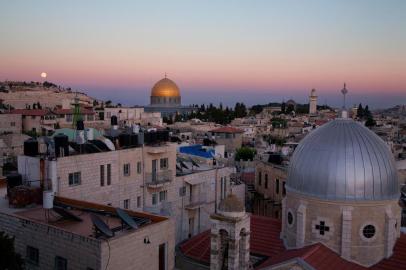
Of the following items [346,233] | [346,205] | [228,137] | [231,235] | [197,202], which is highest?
[346,205]

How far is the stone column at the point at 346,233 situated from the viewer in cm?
1736

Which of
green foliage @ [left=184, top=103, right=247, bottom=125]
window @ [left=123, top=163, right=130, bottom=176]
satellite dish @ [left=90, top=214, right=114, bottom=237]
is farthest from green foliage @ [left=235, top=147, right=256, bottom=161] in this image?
green foliage @ [left=184, top=103, right=247, bottom=125]

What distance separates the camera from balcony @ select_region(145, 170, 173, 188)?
24.8m

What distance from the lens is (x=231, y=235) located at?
1470 cm

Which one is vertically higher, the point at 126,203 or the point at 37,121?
the point at 37,121

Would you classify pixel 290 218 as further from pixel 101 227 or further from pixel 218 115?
pixel 218 115

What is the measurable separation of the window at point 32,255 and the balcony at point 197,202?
12.4 metres

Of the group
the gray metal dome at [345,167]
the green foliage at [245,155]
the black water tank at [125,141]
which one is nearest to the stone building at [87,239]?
the gray metal dome at [345,167]

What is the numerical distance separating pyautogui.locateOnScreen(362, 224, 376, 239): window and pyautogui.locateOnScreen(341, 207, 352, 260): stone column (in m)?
0.66

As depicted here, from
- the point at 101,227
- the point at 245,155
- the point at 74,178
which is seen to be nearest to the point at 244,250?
the point at 101,227

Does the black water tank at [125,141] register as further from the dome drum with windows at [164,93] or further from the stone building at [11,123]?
the dome drum with windows at [164,93]

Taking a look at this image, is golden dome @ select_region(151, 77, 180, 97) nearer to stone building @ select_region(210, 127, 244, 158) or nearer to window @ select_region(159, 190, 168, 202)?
stone building @ select_region(210, 127, 244, 158)

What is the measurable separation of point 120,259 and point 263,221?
9.30 m

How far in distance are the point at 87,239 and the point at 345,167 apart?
10.5 m
